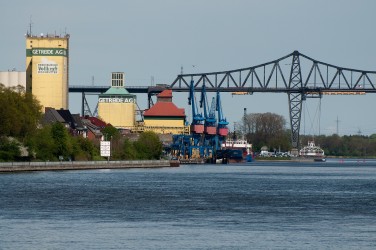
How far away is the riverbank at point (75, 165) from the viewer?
106512 millimetres

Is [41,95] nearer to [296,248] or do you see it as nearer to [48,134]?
[48,134]

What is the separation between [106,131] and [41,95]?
16.5 meters

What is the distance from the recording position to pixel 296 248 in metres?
39.6

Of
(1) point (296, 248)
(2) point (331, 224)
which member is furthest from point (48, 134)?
(1) point (296, 248)

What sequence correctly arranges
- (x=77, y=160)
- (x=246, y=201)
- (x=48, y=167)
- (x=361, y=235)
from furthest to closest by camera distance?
(x=77, y=160) < (x=48, y=167) < (x=246, y=201) < (x=361, y=235)

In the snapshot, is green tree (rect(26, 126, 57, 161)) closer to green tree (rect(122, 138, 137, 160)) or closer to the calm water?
green tree (rect(122, 138, 137, 160))

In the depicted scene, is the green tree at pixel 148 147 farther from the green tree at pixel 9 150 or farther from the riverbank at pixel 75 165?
the green tree at pixel 9 150

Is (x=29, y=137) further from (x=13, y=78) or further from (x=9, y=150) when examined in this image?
(x=13, y=78)

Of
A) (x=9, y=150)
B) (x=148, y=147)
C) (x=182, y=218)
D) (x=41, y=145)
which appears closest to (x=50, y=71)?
(x=148, y=147)

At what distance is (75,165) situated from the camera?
12200 centimetres

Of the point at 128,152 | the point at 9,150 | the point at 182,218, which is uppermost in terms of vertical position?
the point at 128,152

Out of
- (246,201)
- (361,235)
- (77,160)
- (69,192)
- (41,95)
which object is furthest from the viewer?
(41,95)

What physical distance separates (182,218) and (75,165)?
237ft

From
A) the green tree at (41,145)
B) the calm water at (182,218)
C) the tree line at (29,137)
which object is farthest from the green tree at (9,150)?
the calm water at (182,218)
